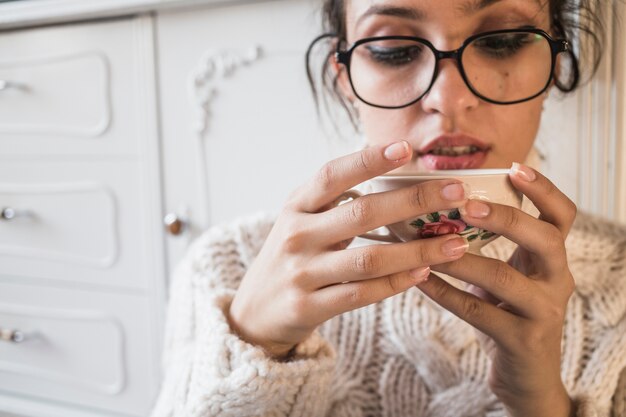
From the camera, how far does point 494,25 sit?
66cm

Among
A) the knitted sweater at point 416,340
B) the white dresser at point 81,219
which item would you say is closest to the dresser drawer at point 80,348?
the white dresser at point 81,219

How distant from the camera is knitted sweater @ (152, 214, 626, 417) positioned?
746 millimetres

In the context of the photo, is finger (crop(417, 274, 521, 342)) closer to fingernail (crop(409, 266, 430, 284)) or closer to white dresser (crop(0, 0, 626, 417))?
fingernail (crop(409, 266, 430, 284))

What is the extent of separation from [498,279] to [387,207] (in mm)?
139

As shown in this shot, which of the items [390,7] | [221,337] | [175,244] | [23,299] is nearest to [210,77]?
[175,244]

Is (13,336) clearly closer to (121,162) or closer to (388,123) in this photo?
(121,162)

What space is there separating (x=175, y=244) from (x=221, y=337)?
58 centimetres

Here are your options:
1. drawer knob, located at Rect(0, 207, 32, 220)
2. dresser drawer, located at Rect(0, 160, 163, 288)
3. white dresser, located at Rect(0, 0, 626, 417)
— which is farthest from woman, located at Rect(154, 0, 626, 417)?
drawer knob, located at Rect(0, 207, 32, 220)

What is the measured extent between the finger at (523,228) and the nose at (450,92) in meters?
0.19

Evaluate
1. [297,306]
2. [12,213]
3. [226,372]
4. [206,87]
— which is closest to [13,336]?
[12,213]

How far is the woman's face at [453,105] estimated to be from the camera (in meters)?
0.64

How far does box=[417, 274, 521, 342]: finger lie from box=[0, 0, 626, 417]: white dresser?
47 cm

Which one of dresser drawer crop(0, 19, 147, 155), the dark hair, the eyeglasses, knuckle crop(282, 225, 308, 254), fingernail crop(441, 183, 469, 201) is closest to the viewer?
fingernail crop(441, 183, 469, 201)

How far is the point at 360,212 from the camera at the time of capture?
1.60 feet
